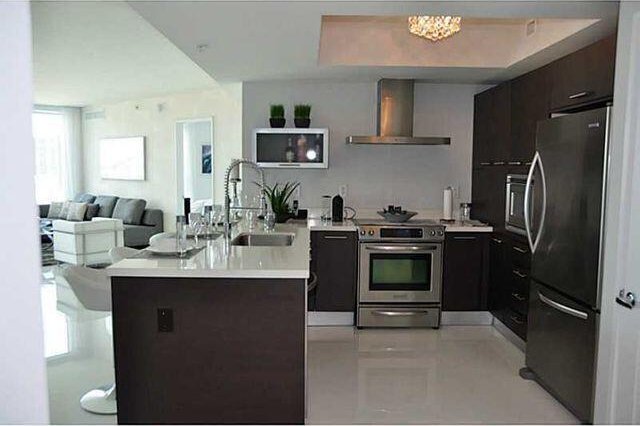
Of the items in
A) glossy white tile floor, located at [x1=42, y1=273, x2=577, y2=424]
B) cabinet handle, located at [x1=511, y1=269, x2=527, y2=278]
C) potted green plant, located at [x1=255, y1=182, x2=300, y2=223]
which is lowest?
glossy white tile floor, located at [x1=42, y1=273, x2=577, y2=424]

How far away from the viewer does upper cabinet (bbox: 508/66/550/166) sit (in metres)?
3.60

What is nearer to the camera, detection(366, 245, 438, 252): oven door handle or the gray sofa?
detection(366, 245, 438, 252): oven door handle

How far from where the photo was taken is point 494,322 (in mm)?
4543

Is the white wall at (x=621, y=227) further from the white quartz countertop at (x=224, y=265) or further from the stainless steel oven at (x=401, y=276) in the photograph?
the stainless steel oven at (x=401, y=276)

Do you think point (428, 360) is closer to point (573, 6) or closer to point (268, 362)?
point (268, 362)

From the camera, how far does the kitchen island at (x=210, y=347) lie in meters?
2.41

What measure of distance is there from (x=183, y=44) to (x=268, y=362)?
7.67ft

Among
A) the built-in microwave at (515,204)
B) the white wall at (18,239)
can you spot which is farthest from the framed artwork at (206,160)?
the white wall at (18,239)

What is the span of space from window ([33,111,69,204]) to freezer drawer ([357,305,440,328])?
7.78 m

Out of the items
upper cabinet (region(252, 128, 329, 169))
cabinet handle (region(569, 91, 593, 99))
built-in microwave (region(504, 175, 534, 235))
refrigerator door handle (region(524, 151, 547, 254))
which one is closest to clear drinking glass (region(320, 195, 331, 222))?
upper cabinet (region(252, 128, 329, 169))

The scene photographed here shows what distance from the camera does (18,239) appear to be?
81 centimetres

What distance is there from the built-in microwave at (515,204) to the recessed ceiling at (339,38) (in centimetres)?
96

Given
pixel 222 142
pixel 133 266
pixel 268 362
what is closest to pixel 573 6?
pixel 268 362

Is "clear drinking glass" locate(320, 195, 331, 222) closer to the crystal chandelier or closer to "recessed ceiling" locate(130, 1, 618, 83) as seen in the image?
"recessed ceiling" locate(130, 1, 618, 83)
